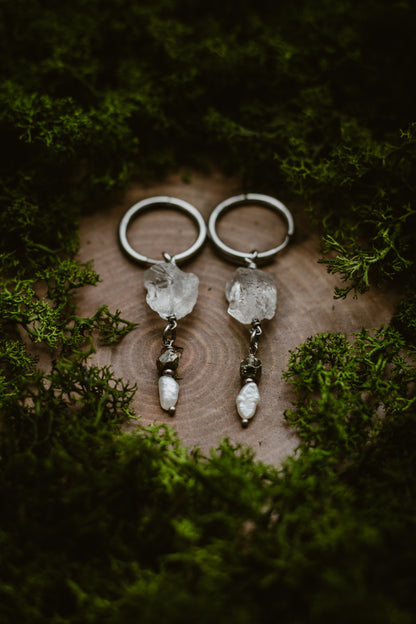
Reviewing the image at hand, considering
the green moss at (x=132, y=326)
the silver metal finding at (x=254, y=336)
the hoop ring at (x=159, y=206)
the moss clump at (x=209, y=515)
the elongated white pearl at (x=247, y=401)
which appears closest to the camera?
the moss clump at (x=209, y=515)

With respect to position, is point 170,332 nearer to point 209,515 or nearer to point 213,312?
point 213,312

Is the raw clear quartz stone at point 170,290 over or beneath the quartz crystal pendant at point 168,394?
over

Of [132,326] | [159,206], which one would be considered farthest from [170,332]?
[159,206]

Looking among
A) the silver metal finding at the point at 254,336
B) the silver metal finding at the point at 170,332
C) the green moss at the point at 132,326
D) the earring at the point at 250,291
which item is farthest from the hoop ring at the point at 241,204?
the silver metal finding at the point at 170,332

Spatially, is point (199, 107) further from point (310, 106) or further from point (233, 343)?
point (233, 343)

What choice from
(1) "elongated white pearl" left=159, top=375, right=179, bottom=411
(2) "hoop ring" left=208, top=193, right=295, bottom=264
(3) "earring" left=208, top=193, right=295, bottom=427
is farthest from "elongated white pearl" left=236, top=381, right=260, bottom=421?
(2) "hoop ring" left=208, top=193, right=295, bottom=264

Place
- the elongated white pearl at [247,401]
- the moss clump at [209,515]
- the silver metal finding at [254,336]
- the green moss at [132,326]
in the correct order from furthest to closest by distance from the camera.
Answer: the silver metal finding at [254,336] → the elongated white pearl at [247,401] → the green moss at [132,326] → the moss clump at [209,515]

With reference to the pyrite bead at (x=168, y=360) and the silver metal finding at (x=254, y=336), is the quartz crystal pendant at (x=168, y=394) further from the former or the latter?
the silver metal finding at (x=254, y=336)

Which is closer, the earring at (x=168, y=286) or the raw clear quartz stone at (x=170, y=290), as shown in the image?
the earring at (x=168, y=286)
